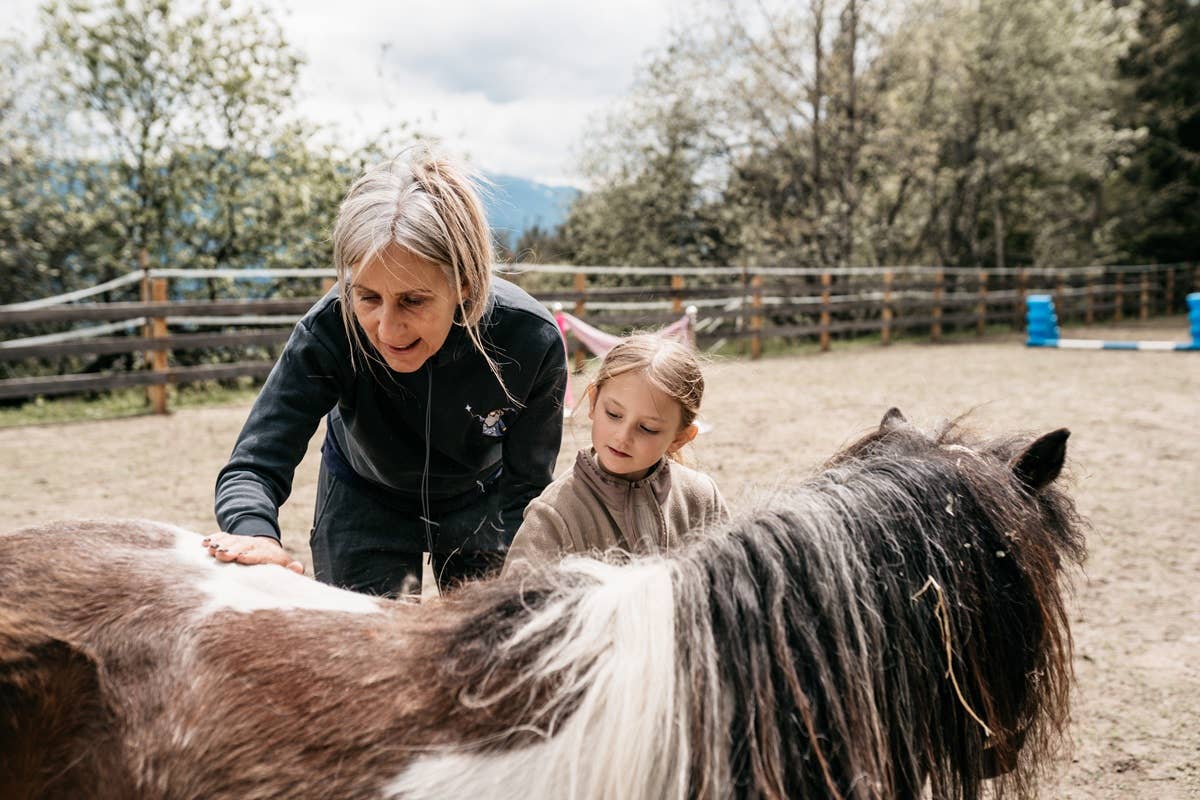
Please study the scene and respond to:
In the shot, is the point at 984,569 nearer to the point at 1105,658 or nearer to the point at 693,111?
the point at 1105,658

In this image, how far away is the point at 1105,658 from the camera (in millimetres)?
3053

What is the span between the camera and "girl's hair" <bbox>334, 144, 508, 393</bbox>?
1.71 metres

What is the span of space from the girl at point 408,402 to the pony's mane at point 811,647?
0.59 meters

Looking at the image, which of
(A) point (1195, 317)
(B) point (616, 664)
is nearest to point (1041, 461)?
(B) point (616, 664)

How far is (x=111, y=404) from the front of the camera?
978 cm

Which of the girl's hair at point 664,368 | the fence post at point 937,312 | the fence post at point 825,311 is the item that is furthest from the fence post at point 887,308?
the girl's hair at point 664,368

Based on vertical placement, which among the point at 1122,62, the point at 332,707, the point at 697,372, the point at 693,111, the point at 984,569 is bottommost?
the point at 332,707

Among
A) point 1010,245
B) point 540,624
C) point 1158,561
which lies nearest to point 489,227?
point 540,624

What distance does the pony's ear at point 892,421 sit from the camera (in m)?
1.48

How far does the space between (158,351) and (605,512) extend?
852 cm

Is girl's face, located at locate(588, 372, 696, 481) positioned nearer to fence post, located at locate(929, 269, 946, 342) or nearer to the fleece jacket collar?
the fleece jacket collar

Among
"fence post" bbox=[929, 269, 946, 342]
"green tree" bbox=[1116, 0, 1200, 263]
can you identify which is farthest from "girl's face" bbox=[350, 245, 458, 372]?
"green tree" bbox=[1116, 0, 1200, 263]

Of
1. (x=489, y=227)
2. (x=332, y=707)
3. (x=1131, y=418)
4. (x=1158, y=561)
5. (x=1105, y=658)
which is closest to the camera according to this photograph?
(x=332, y=707)

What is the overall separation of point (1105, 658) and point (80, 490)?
566 cm
